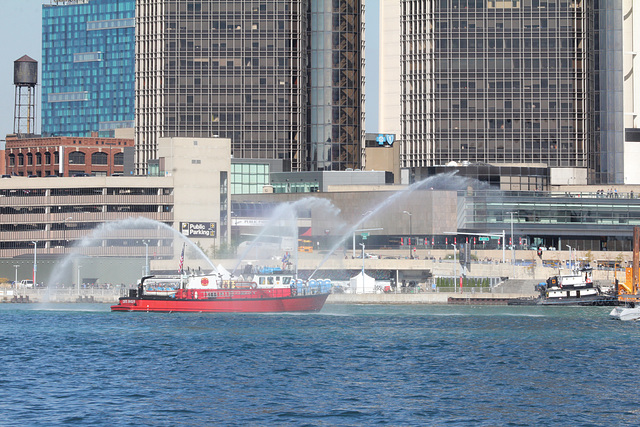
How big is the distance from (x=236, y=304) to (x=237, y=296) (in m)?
1.13

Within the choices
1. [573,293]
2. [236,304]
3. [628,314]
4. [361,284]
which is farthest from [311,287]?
[628,314]

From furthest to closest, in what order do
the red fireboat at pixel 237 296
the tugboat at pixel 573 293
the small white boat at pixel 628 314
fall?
the tugboat at pixel 573 293 < the red fireboat at pixel 237 296 < the small white boat at pixel 628 314

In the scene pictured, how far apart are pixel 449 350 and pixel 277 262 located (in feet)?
289

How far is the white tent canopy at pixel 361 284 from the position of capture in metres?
188

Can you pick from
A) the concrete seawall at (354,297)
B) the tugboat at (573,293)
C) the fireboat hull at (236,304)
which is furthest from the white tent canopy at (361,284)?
the fireboat hull at (236,304)

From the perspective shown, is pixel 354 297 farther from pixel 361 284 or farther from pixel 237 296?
pixel 237 296

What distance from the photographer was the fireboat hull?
484 ft

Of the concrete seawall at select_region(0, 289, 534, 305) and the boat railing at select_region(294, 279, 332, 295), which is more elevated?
the boat railing at select_region(294, 279, 332, 295)

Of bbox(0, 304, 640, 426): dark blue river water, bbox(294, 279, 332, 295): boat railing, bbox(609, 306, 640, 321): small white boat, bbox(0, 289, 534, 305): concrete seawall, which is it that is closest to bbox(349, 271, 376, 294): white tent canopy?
bbox(0, 289, 534, 305): concrete seawall

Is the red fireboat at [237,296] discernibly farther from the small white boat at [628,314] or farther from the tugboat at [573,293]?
the tugboat at [573,293]

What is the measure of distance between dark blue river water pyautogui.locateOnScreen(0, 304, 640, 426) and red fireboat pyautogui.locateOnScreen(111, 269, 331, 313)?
314 centimetres

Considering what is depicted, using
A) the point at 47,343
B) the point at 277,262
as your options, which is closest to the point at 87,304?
the point at 277,262

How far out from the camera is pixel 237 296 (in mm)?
148125

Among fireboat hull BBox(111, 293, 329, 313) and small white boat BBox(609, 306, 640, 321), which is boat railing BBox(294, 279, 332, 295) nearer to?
fireboat hull BBox(111, 293, 329, 313)
